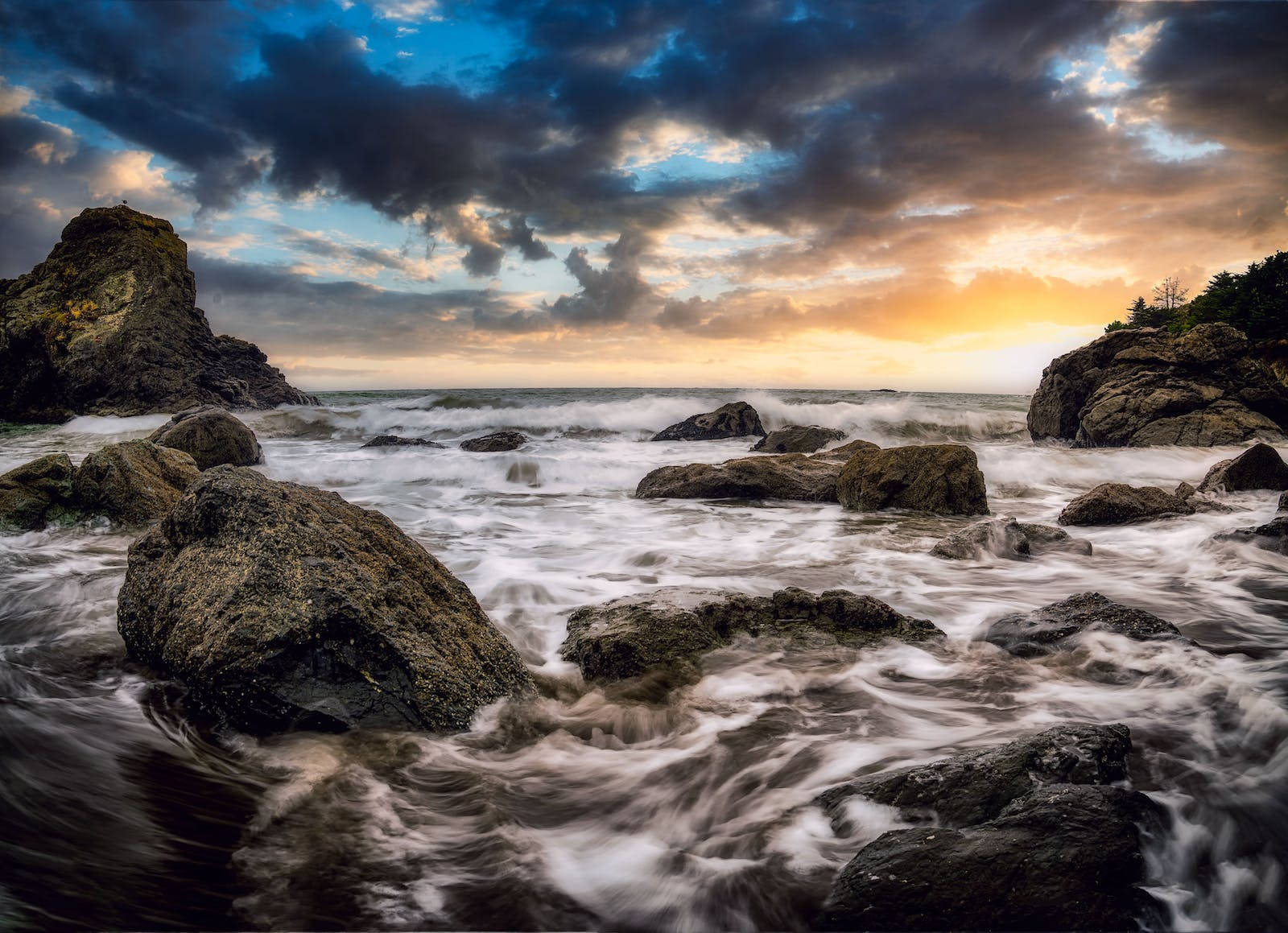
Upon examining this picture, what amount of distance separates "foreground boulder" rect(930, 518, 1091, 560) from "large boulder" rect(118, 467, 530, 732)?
4.84 m

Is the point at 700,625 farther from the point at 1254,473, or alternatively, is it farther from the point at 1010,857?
the point at 1254,473

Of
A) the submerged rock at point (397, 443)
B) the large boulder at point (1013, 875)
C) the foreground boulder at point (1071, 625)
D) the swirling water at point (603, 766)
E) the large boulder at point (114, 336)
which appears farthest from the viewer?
the large boulder at point (114, 336)

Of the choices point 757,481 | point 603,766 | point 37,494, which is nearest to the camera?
point 603,766

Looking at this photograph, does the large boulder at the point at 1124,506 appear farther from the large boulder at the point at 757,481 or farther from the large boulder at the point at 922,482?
the large boulder at the point at 757,481

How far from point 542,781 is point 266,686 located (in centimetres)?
127

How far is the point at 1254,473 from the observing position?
959 centimetres

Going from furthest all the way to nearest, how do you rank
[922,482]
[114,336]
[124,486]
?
[114,336] → [922,482] → [124,486]

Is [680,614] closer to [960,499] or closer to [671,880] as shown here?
A: [671,880]

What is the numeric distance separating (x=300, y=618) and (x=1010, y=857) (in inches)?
111

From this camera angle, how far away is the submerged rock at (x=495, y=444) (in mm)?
17625

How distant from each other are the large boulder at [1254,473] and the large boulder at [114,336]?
3587cm

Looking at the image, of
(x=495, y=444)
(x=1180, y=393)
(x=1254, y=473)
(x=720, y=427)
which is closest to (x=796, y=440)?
(x=720, y=427)

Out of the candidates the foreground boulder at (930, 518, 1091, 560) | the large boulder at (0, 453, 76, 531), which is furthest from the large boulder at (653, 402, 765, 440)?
the large boulder at (0, 453, 76, 531)

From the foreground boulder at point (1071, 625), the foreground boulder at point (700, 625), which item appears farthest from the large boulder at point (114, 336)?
the foreground boulder at point (1071, 625)
